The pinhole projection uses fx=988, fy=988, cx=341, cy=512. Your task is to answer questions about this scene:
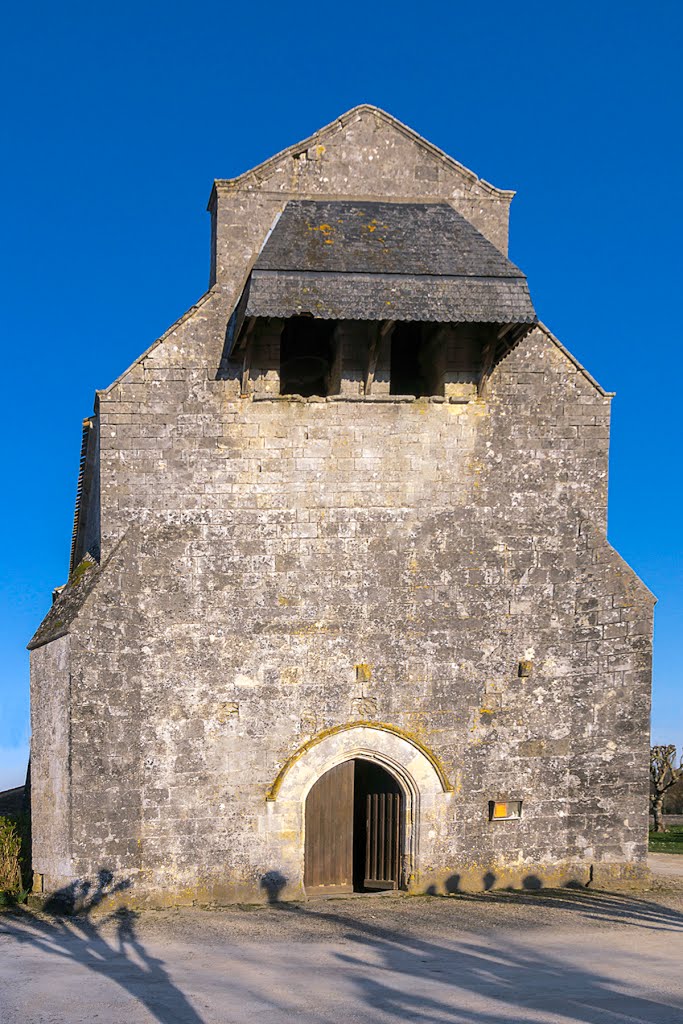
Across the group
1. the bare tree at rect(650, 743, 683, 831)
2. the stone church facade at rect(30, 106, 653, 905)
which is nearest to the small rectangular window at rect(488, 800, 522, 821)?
the stone church facade at rect(30, 106, 653, 905)

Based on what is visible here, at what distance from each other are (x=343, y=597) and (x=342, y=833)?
2.84 m

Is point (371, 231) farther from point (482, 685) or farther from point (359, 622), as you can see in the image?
point (482, 685)

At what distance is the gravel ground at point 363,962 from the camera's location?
7.05 meters

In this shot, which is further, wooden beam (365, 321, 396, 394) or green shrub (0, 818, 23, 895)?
wooden beam (365, 321, 396, 394)

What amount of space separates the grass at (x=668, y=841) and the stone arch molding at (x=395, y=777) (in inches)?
241

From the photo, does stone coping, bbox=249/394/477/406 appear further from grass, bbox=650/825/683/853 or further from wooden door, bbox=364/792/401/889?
grass, bbox=650/825/683/853

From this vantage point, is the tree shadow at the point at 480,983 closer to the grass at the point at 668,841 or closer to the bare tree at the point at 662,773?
the grass at the point at 668,841

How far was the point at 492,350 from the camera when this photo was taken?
36.6 feet

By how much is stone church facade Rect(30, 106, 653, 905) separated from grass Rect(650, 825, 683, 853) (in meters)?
4.71

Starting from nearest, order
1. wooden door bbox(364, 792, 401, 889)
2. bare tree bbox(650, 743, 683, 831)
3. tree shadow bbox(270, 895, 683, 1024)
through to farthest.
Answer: tree shadow bbox(270, 895, 683, 1024)
wooden door bbox(364, 792, 401, 889)
bare tree bbox(650, 743, 683, 831)

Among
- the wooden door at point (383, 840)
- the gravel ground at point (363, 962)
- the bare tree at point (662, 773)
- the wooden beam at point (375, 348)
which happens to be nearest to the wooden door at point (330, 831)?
the wooden door at point (383, 840)

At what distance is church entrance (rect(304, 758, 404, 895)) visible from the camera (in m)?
11.4

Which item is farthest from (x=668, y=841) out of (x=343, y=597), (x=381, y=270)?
(x=381, y=270)

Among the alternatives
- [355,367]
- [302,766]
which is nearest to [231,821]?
[302,766]
